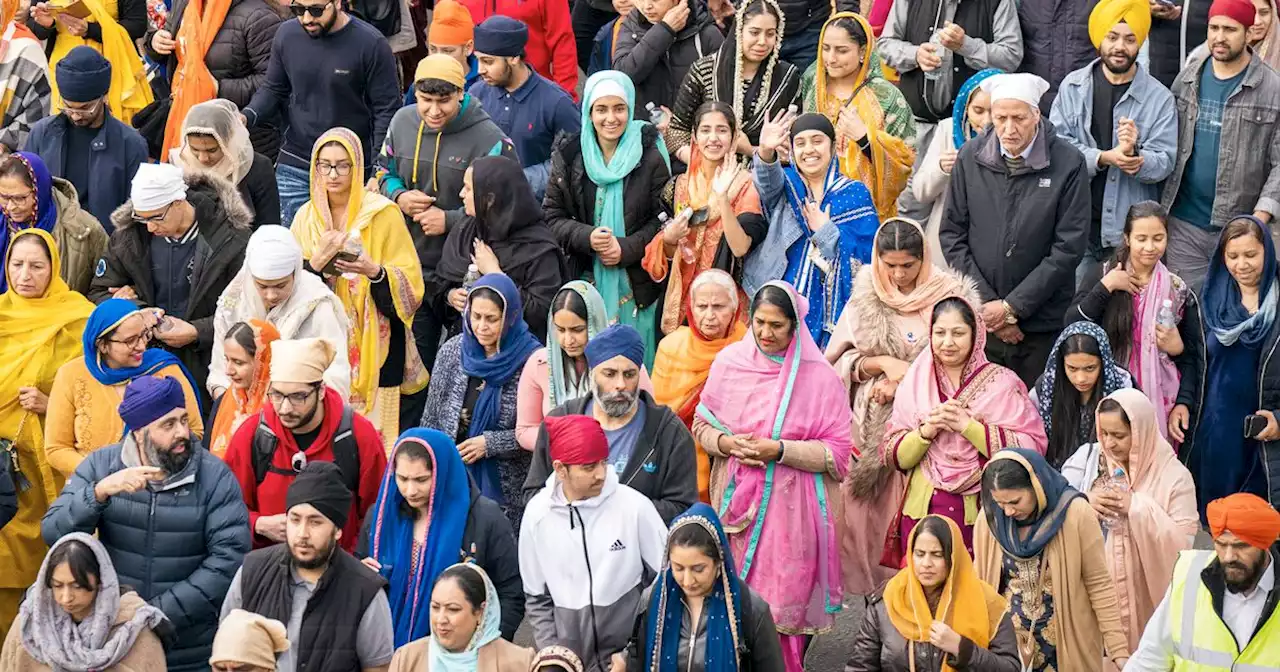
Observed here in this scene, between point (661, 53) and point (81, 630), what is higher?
point (661, 53)

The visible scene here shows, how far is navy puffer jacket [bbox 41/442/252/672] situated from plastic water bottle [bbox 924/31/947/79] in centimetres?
506

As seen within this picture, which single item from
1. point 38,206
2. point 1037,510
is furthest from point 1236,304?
point 38,206

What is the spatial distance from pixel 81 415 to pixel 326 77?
3260 millimetres

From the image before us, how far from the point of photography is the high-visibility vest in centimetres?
848

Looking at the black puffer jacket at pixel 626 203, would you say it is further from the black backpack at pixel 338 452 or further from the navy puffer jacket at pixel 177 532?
the navy puffer jacket at pixel 177 532

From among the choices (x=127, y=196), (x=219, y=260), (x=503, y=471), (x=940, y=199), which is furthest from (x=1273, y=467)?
(x=127, y=196)

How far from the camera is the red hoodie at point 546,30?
13406 millimetres

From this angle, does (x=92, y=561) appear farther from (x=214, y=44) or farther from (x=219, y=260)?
A: (x=214, y=44)

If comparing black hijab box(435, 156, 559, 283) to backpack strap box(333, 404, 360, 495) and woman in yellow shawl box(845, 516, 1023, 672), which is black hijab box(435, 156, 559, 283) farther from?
woman in yellow shawl box(845, 516, 1023, 672)

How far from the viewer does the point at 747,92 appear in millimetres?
12242

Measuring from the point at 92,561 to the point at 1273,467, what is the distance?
510cm

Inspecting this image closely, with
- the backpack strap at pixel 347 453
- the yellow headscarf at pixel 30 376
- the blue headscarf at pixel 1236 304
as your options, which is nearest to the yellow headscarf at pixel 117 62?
the yellow headscarf at pixel 30 376

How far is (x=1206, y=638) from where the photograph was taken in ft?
27.9

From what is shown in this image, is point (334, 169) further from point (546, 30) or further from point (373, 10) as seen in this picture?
point (373, 10)
